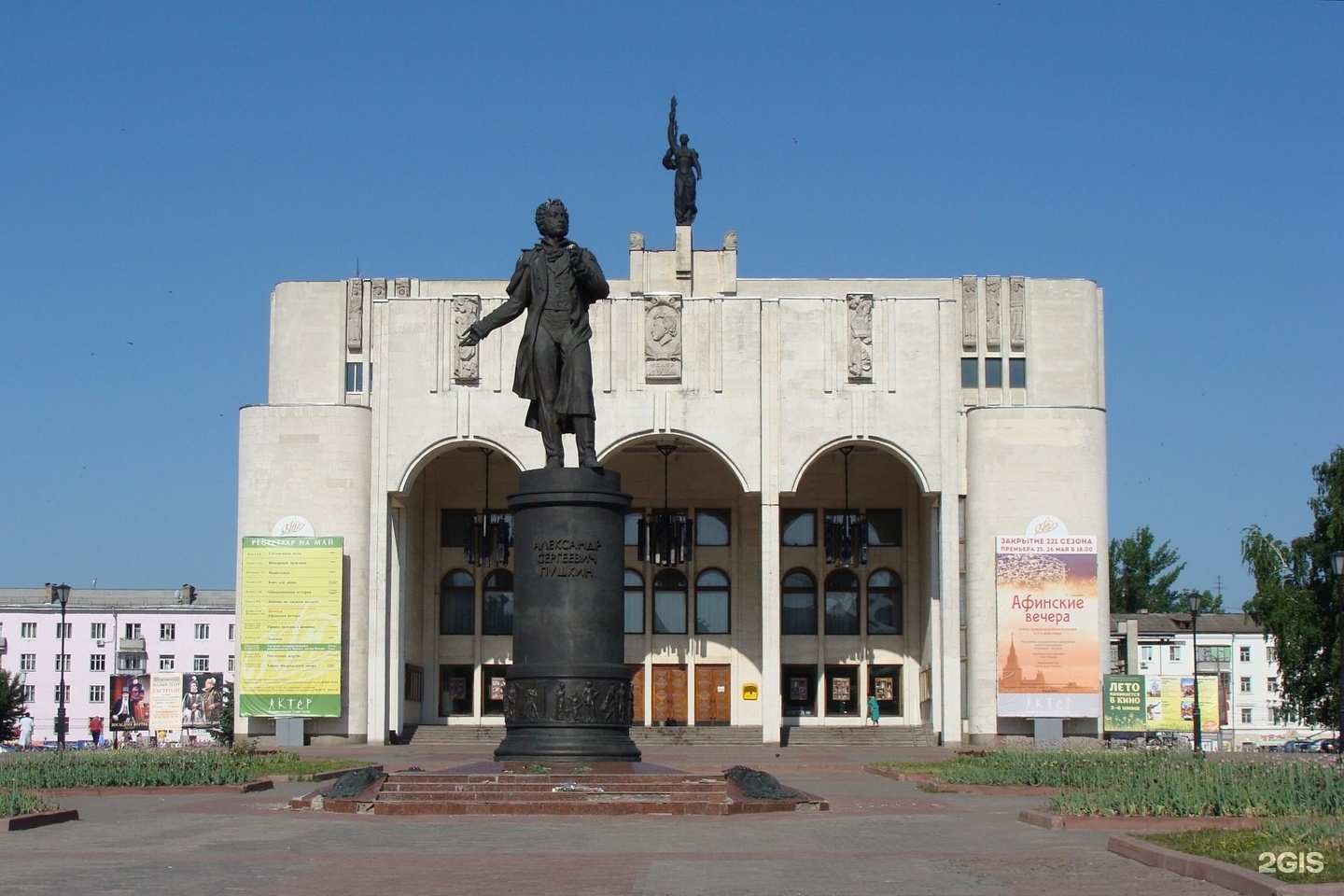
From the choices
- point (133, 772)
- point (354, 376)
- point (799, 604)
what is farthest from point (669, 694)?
point (133, 772)

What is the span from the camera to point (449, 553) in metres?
60.7

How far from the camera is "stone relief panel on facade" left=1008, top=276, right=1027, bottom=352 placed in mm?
58781

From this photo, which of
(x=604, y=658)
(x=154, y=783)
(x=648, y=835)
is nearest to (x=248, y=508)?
(x=154, y=783)

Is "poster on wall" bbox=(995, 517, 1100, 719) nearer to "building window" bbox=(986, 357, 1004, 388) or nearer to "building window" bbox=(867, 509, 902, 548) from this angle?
"building window" bbox=(986, 357, 1004, 388)

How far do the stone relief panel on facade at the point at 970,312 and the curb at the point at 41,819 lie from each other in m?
43.1

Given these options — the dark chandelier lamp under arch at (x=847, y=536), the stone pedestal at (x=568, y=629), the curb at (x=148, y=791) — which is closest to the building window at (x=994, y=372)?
the dark chandelier lamp under arch at (x=847, y=536)

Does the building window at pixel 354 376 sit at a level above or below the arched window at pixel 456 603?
above

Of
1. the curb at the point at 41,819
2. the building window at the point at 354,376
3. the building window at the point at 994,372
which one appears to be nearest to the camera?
the curb at the point at 41,819

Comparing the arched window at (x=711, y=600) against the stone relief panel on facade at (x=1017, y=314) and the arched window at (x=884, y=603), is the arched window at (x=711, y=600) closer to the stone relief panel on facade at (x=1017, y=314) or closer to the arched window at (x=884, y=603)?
the arched window at (x=884, y=603)

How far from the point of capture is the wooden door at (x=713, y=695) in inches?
2341

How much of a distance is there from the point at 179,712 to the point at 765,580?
1827 centimetres

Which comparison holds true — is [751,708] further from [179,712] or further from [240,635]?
[179,712]

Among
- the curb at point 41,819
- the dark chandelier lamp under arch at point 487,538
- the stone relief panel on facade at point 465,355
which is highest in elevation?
the stone relief panel on facade at point 465,355

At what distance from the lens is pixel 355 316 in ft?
196
